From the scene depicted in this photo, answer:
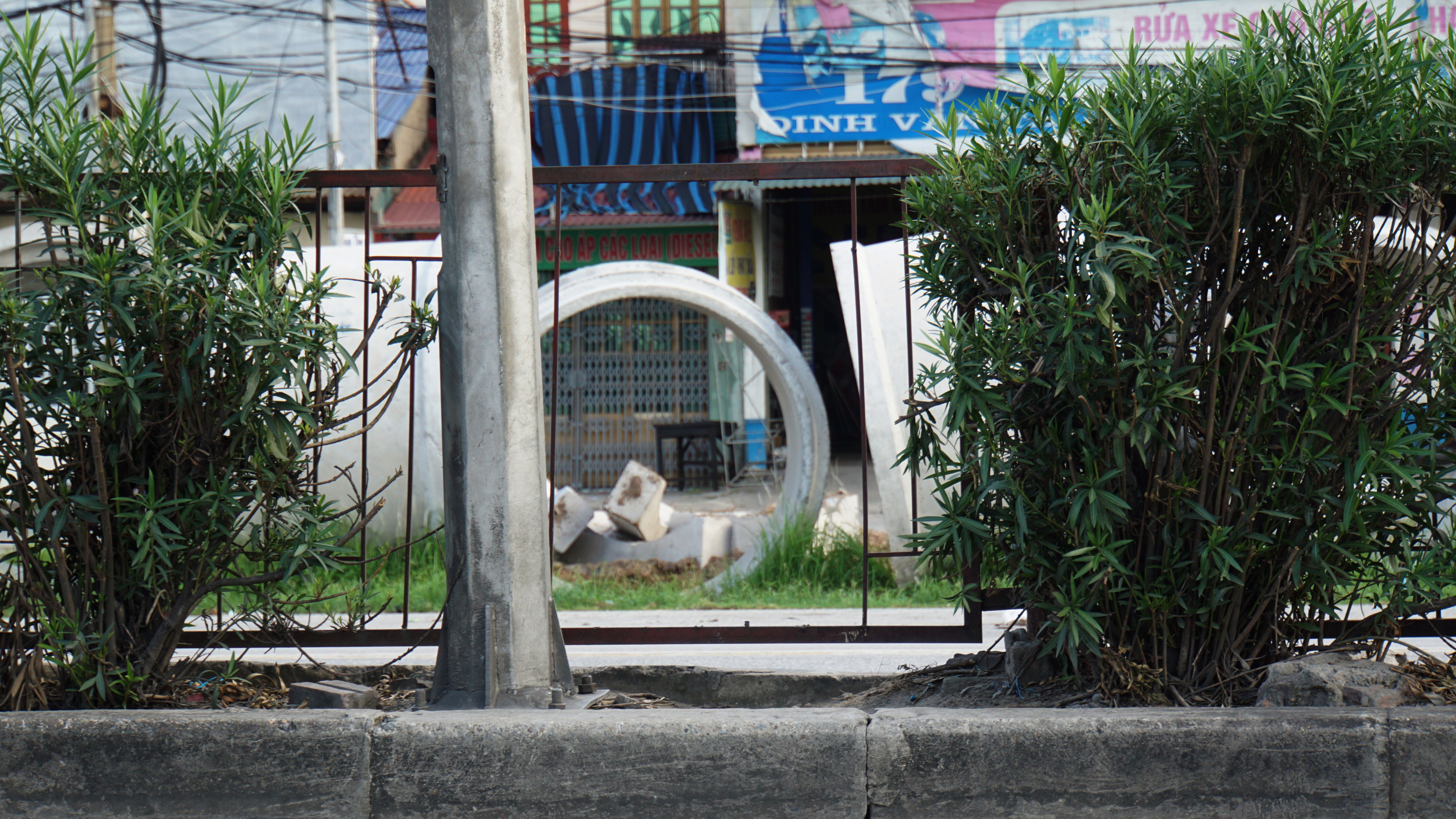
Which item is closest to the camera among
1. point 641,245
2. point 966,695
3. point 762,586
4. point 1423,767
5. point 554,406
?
point 1423,767

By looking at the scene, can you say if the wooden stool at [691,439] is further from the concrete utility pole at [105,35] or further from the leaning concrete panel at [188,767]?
the leaning concrete panel at [188,767]

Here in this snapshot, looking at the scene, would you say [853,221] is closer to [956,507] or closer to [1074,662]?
[956,507]

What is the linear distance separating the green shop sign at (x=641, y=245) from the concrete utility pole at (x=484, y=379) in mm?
11387

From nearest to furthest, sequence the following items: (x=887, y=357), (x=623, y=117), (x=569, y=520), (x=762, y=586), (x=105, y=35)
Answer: (x=762, y=586) → (x=887, y=357) → (x=569, y=520) → (x=105, y=35) → (x=623, y=117)

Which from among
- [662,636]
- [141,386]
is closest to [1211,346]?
[662,636]

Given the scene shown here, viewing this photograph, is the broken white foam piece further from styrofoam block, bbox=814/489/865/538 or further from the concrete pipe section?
styrofoam block, bbox=814/489/865/538

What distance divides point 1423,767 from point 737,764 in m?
1.60

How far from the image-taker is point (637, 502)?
340 inches

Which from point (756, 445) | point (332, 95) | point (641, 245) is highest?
point (332, 95)

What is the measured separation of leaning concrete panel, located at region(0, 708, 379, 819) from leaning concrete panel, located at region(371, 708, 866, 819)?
126 millimetres

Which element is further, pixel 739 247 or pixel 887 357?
pixel 739 247

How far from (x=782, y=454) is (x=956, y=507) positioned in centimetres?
1117

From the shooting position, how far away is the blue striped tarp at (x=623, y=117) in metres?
15.1

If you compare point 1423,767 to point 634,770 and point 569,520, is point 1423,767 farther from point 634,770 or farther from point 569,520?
point 569,520
